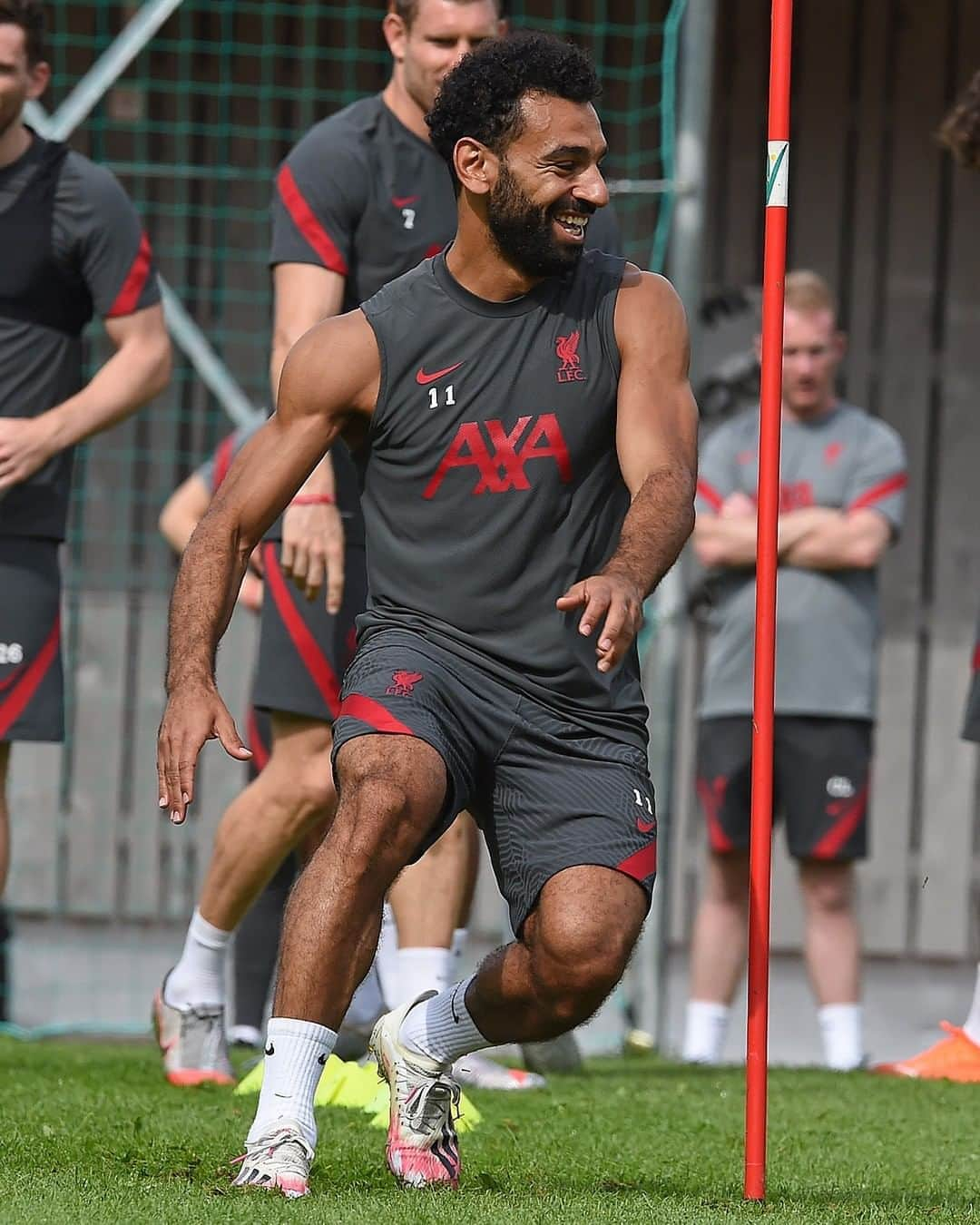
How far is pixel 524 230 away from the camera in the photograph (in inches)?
163

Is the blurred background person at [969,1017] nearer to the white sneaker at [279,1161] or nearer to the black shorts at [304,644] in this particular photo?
the black shorts at [304,644]

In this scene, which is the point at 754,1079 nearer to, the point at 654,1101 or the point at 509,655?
the point at 509,655

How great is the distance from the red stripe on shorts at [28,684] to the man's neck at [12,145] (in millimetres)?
1188

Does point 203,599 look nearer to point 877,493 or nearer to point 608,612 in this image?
point 608,612

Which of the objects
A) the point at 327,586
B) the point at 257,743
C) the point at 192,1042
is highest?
the point at 327,586

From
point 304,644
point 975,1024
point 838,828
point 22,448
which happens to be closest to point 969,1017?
point 975,1024

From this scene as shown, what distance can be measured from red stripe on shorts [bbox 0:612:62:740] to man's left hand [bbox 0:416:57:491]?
376 millimetres

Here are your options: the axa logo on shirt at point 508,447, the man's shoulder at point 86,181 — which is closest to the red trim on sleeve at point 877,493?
the man's shoulder at point 86,181

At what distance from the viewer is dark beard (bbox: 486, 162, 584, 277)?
163 inches

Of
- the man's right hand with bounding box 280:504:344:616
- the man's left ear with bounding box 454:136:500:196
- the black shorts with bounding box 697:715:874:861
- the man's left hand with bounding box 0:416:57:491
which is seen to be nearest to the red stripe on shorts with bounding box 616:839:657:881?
the man's left ear with bounding box 454:136:500:196

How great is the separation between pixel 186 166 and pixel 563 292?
5505 millimetres

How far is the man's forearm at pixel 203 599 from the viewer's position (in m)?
3.89

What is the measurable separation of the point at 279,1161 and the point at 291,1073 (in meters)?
0.15

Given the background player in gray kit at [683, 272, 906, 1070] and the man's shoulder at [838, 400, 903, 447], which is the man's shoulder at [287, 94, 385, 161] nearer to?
the background player in gray kit at [683, 272, 906, 1070]
